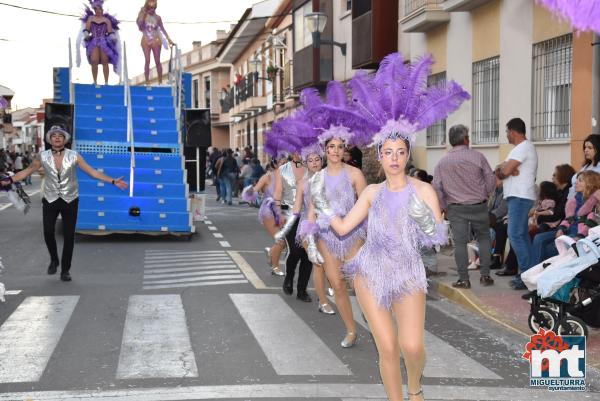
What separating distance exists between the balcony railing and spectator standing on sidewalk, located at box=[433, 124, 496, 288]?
716cm

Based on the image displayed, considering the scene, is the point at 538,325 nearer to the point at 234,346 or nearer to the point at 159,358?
the point at 234,346

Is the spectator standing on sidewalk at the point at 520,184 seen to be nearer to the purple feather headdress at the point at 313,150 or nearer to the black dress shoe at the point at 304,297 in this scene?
the black dress shoe at the point at 304,297

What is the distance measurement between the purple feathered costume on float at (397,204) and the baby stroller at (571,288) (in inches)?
84.0

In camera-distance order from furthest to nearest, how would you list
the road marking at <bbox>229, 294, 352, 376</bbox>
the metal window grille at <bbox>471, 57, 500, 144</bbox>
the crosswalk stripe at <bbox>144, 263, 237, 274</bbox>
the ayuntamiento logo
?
1. the metal window grille at <bbox>471, 57, 500, 144</bbox>
2. the crosswalk stripe at <bbox>144, 263, 237, 274</bbox>
3. the road marking at <bbox>229, 294, 352, 376</bbox>
4. the ayuntamiento logo

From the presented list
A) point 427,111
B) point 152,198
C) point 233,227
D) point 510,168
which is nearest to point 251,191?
point 152,198

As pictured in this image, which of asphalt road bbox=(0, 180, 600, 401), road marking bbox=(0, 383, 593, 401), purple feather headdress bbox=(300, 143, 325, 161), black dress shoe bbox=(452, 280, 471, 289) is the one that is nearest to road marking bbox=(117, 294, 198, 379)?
asphalt road bbox=(0, 180, 600, 401)

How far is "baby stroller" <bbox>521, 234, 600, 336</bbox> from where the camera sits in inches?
275

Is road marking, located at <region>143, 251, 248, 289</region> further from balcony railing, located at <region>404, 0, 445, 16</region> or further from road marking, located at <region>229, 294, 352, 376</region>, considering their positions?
balcony railing, located at <region>404, 0, 445, 16</region>

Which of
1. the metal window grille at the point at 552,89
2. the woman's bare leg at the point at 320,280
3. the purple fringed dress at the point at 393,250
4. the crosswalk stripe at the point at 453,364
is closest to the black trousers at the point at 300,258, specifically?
the woman's bare leg at the point at 320,280

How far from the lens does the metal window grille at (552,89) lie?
471 inches

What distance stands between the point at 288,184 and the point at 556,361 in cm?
443

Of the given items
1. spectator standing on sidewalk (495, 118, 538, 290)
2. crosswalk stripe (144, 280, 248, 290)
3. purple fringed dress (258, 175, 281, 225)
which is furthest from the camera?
purple fringed dress (258, 175, 281, 225)

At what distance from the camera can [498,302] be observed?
917 cm

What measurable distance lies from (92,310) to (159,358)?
7.57 ft
